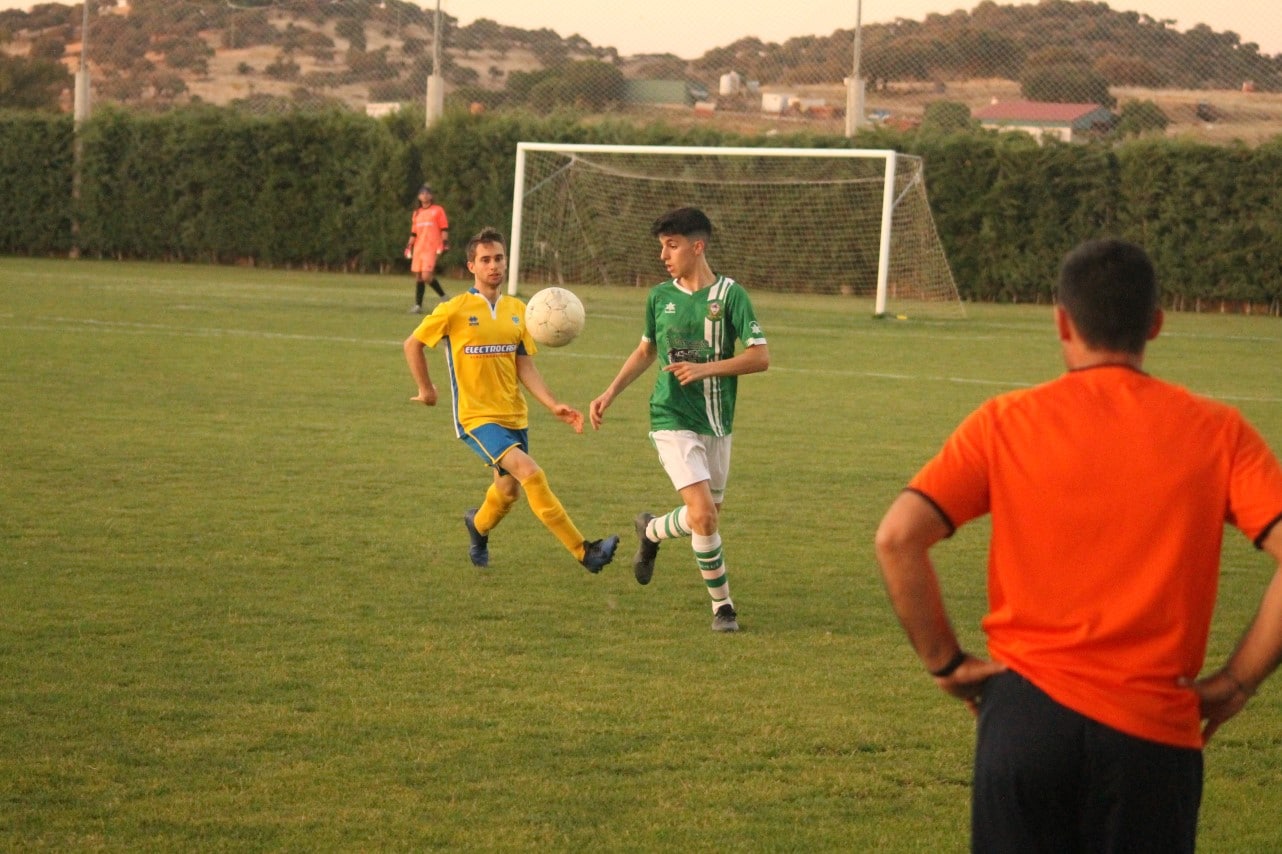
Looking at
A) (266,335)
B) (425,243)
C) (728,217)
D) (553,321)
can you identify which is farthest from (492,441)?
(728,217)

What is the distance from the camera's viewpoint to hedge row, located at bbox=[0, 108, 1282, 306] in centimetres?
3058

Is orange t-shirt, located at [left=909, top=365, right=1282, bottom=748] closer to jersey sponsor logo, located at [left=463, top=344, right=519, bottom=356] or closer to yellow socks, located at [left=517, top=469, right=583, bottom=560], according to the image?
yellow socks, located at [left=517, top=469, right=583, bottom=560]

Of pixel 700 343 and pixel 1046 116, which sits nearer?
pixel 700 343

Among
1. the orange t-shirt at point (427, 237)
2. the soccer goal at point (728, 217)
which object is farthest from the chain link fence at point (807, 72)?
the orange t-shirt at point (427, 237)

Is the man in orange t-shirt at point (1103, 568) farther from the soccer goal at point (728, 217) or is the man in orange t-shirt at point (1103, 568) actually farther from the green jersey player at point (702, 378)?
the soccer goal at point (728, 217)

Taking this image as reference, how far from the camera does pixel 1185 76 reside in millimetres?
39938

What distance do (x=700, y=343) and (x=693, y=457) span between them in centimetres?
50

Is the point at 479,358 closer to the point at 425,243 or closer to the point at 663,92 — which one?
the point at 425,243

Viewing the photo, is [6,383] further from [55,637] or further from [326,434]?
[55,637]

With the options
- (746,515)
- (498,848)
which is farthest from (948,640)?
(746,515)

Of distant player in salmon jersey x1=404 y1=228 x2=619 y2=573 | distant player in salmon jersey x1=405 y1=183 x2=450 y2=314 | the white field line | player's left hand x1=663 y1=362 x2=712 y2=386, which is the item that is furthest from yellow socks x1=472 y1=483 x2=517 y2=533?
distant player in salmon jersey x1=405 y1=183 x2=450 y2=314

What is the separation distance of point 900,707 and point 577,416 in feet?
8.28

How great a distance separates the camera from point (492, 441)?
25.5ft

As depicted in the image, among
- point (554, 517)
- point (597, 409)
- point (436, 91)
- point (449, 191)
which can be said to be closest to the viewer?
point (597, 409)
